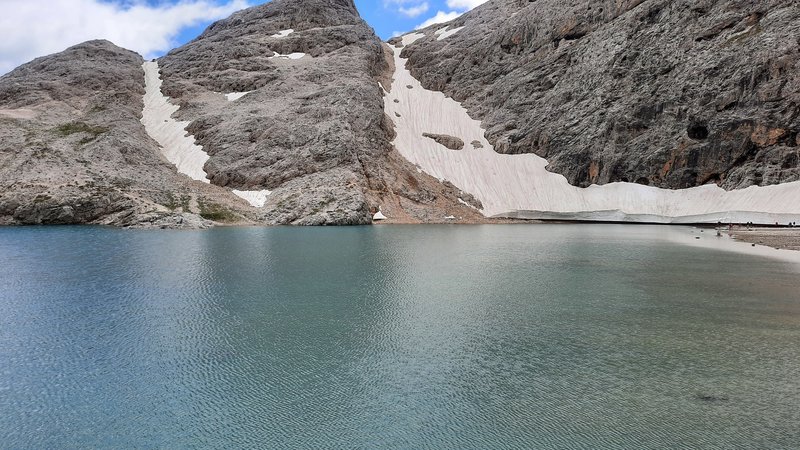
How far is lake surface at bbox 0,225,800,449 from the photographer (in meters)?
8.05

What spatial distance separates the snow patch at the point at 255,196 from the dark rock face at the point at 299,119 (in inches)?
51.2

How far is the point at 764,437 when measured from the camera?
25.6ft

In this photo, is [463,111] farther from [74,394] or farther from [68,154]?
[74,394]

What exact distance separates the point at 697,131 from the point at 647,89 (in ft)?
34.9

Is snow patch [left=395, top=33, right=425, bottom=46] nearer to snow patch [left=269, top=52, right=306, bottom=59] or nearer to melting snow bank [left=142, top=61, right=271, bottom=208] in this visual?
snow patch [left=269, top=52, right=306, bottom=59]

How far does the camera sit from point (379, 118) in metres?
84.4

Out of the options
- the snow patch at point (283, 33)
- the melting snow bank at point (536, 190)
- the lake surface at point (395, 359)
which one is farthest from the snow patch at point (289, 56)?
the lake surface at point (395, 359)

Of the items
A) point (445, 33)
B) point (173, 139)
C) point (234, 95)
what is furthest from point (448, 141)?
point (173, 139)

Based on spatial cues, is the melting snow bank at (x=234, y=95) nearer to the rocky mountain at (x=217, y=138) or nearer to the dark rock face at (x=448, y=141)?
the rocky mountain at (x=217, y=138)

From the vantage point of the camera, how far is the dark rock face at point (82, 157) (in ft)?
177

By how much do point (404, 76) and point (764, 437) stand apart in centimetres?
11150

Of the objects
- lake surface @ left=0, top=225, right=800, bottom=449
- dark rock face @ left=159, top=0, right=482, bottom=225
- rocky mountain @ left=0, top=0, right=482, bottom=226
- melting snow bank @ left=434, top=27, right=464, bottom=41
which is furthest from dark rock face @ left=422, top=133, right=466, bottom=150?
lake surface @ left=0, top=225, right=800, bottom=449

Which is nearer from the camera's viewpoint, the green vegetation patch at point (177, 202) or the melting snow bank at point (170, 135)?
the green vegetation patch at point (177, 202)

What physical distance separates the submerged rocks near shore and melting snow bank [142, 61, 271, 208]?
655mm
